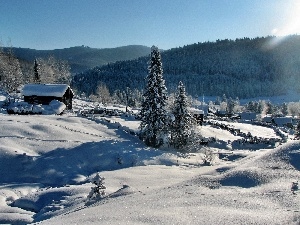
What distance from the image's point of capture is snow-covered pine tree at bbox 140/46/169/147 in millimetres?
41094

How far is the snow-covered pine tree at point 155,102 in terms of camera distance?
1618 inches

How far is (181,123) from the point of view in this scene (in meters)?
42.3

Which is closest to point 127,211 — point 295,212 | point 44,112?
point 295,212

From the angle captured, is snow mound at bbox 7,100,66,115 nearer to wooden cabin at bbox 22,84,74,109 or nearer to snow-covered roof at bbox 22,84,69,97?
wooden cabin at bbox 22,84,74,109

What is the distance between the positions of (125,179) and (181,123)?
19.7 meters

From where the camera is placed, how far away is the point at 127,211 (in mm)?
9398

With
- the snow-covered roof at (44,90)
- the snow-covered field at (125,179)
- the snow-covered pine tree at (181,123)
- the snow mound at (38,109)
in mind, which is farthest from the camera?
the snow-covered roof at (44,90)

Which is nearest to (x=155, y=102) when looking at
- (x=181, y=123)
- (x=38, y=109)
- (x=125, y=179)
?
(x=181, y=123)

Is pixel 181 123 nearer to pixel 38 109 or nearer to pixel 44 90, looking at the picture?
pixel 38 109

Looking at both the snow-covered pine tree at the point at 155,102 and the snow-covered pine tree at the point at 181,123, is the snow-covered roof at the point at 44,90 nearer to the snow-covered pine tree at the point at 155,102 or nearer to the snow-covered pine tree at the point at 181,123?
the snow-covered pine tree at the point at 155,102

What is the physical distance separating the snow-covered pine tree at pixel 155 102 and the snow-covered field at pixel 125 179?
9.07 feet

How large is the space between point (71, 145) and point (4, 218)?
1519 cm

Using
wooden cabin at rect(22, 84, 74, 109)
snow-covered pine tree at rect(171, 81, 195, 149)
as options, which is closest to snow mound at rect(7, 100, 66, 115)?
wooden cabin at rect(22, 84, 74, 109)

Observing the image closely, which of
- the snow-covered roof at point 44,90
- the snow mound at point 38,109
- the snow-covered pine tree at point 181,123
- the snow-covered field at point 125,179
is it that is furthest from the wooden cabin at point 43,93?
the snow-covered pine tree at point 181,123
